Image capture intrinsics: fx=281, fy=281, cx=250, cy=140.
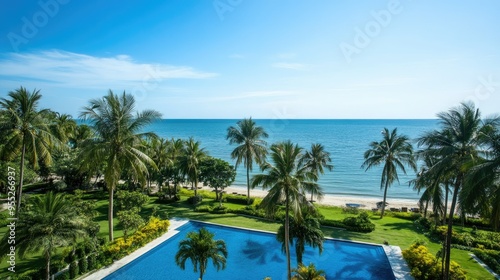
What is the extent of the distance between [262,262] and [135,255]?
26.9ft

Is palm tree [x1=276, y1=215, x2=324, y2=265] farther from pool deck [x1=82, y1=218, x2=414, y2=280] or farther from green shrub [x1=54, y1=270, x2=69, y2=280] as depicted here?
green shrub [x1=54, y1=270, x2=69, y2=280]

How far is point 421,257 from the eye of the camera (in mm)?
16016

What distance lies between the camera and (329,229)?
77.2 ft

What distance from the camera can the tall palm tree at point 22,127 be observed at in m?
17.8

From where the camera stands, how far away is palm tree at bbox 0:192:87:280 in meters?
11.8

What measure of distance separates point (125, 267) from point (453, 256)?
20989 millimetres

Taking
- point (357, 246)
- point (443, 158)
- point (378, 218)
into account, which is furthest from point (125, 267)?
point (378, 218)

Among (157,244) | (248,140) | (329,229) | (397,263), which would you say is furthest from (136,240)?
(397,263)

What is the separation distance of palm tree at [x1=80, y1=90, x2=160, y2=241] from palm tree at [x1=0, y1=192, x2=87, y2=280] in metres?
4.64

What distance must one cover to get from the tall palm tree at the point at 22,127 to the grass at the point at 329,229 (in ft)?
21.5

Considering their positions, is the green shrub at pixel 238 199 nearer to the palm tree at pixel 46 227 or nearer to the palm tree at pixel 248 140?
the palm tree at pixel 248 140

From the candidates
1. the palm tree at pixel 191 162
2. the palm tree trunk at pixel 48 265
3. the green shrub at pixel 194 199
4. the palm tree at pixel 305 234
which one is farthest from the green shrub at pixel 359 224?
the palm tree trunk at pixel 48 265

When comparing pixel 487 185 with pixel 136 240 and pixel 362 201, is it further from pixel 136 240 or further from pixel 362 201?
pixel 362 201

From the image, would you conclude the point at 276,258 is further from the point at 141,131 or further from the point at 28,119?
the point at 28,119
